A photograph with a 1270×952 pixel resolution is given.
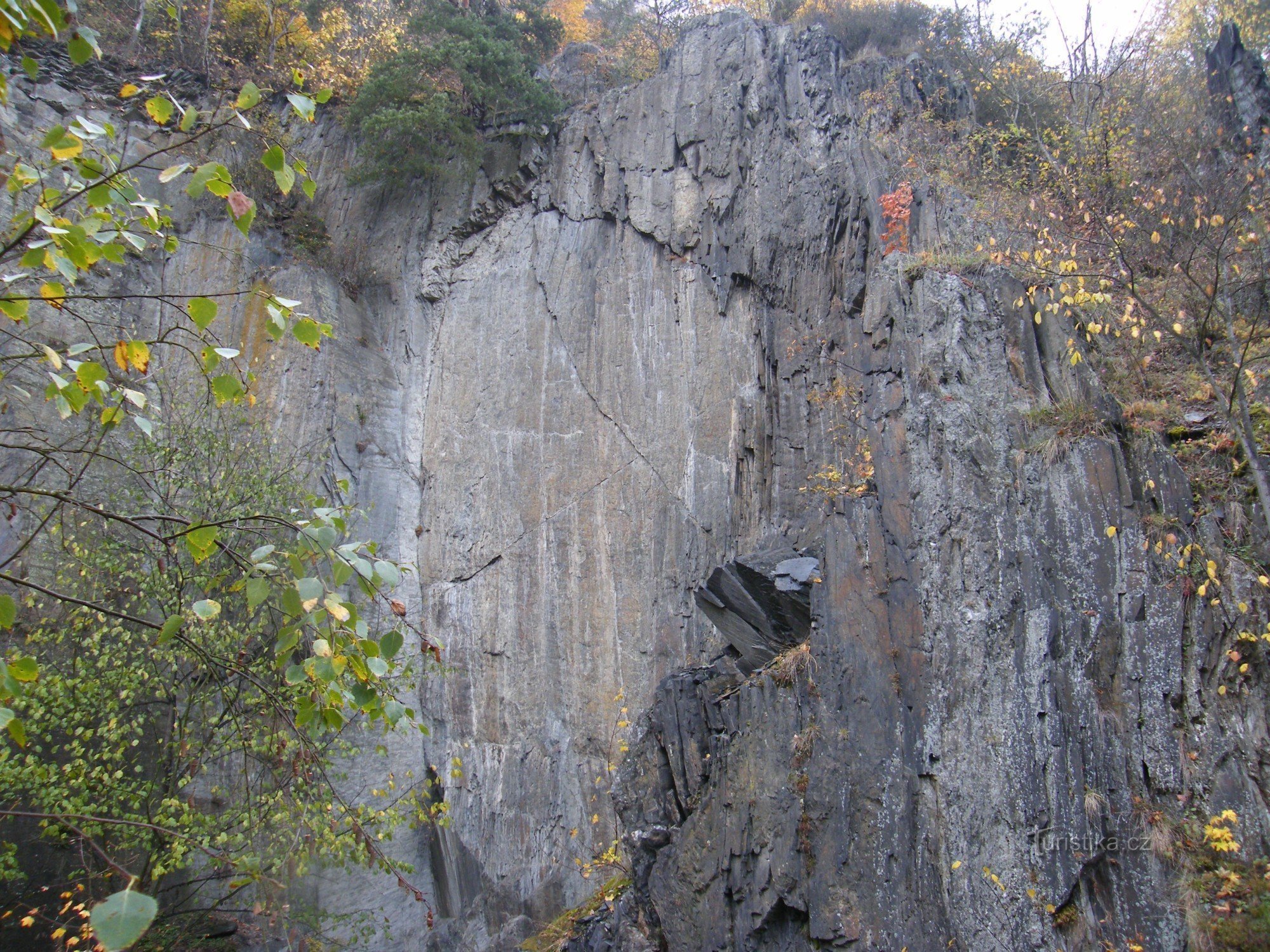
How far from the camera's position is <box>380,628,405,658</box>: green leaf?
321 cm

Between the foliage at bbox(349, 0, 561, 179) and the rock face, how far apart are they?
770 millimetres

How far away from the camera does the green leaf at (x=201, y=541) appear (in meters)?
3.42

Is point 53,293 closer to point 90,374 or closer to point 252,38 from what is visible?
point 90,374

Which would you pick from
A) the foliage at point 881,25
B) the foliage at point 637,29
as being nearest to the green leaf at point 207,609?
the foliage at point 637,29

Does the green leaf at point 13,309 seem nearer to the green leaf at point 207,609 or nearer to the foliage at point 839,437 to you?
the green leaf at point 207,609

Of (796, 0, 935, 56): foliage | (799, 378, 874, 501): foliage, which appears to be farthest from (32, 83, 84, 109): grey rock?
(799, 378, 874, 501): foliage

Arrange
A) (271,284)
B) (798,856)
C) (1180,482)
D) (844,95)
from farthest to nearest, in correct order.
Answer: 1. (271,284)
2. (844,95)
3. (798,856)
4. (1180,482)

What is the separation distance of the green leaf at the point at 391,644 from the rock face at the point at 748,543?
11.6ft

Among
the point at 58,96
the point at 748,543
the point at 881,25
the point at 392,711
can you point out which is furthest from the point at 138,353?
the point at 881,25

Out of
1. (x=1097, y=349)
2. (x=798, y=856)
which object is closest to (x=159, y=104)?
(x=798, y=856)

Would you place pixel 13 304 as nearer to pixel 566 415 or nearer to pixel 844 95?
pixel 566 415

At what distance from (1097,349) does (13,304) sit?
30.7ft

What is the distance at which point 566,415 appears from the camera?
46.5ft

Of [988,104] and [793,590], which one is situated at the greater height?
[988,104]
